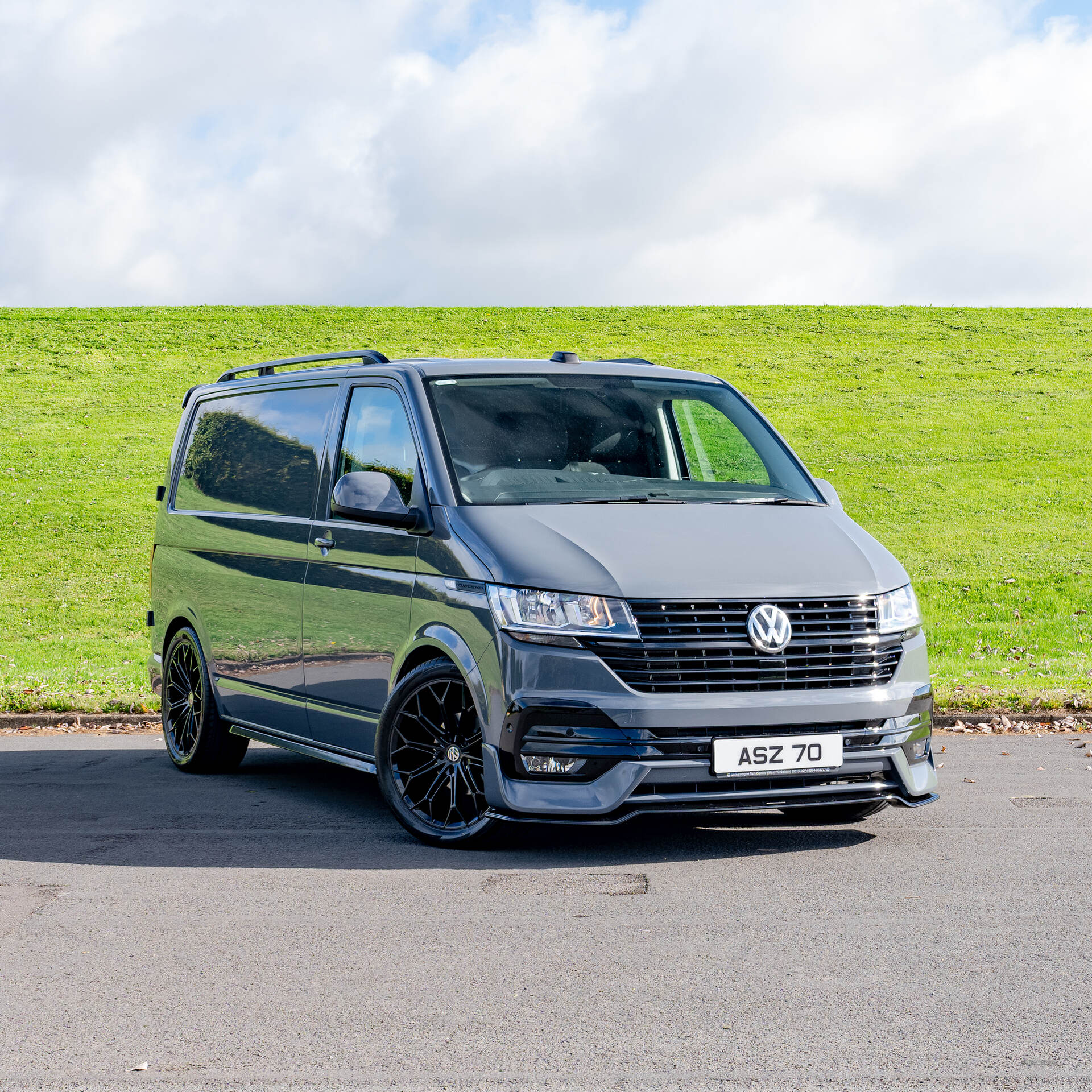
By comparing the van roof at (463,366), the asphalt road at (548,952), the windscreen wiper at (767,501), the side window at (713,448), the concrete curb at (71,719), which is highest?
the van roof at (463,366)

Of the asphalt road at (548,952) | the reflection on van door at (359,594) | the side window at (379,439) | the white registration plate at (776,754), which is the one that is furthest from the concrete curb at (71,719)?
the white registration plate at (776,754)

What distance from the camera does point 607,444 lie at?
23.6 ft

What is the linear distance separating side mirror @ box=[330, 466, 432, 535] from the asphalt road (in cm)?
144

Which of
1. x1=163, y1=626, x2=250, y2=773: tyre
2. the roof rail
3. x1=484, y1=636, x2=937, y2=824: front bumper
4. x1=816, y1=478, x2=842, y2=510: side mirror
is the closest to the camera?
x1=484, y1=636, x2=937, y2=824: front bumper

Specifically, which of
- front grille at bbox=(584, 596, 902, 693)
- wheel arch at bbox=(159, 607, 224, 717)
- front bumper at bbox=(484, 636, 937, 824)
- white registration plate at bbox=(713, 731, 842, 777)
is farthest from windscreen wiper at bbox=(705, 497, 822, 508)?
wheel arch at bbox=(159, 607, 224, 717)

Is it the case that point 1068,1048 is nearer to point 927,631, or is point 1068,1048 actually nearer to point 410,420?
point 410,420

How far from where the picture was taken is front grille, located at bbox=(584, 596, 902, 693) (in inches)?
232

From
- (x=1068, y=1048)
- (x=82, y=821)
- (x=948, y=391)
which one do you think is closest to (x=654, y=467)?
(x=82, y=821)

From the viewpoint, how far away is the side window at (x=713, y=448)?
289 inches

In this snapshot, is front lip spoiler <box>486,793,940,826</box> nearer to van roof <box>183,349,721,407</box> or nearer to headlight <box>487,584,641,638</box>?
headlight <box>487,584,641,638</box>

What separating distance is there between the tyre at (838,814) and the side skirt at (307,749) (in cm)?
201

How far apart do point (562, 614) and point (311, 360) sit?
315 cm

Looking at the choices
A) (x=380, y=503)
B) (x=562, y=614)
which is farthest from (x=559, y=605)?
(x=380, y=503)

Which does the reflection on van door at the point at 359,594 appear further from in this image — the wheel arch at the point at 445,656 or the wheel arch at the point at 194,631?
the wheel arch at the point at 194,631
